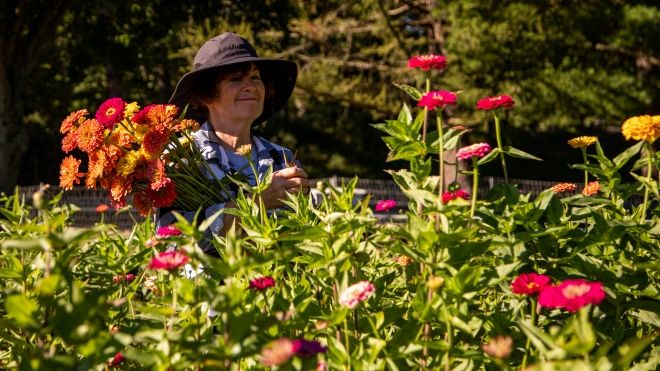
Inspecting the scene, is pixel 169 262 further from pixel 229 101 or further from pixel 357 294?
pixel 229 101

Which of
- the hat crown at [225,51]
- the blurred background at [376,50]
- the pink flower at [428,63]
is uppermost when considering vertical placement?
the hat crown at [225,51]

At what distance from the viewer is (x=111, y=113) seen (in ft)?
6.91

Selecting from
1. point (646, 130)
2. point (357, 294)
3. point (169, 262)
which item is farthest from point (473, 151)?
point (169, 262)

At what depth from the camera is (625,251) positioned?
1772mm

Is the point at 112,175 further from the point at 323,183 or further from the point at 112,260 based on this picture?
the point at 323,183

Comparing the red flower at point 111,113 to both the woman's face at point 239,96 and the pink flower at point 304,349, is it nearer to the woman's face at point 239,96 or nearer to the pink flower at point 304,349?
the woman's face at point 239,96

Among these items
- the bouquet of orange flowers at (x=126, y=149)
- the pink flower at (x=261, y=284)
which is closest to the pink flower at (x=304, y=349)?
the pink flower at (x=261, y=284)

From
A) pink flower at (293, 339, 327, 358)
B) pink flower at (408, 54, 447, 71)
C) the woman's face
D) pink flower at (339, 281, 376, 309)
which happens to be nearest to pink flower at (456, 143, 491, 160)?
pink flower at (408, 54, 447, 71)

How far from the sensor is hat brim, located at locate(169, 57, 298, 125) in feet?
9.81

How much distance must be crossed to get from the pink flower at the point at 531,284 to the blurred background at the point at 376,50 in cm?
977

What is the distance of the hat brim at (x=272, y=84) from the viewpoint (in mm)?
2990

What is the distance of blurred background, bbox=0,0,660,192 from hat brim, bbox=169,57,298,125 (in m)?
7.86

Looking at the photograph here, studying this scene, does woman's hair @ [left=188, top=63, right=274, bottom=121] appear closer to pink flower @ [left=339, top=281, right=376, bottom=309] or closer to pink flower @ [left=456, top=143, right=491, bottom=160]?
pink flower @ [left=456, top=143, right=491, bottom=160]

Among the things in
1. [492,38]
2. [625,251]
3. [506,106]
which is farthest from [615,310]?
[492,38]
